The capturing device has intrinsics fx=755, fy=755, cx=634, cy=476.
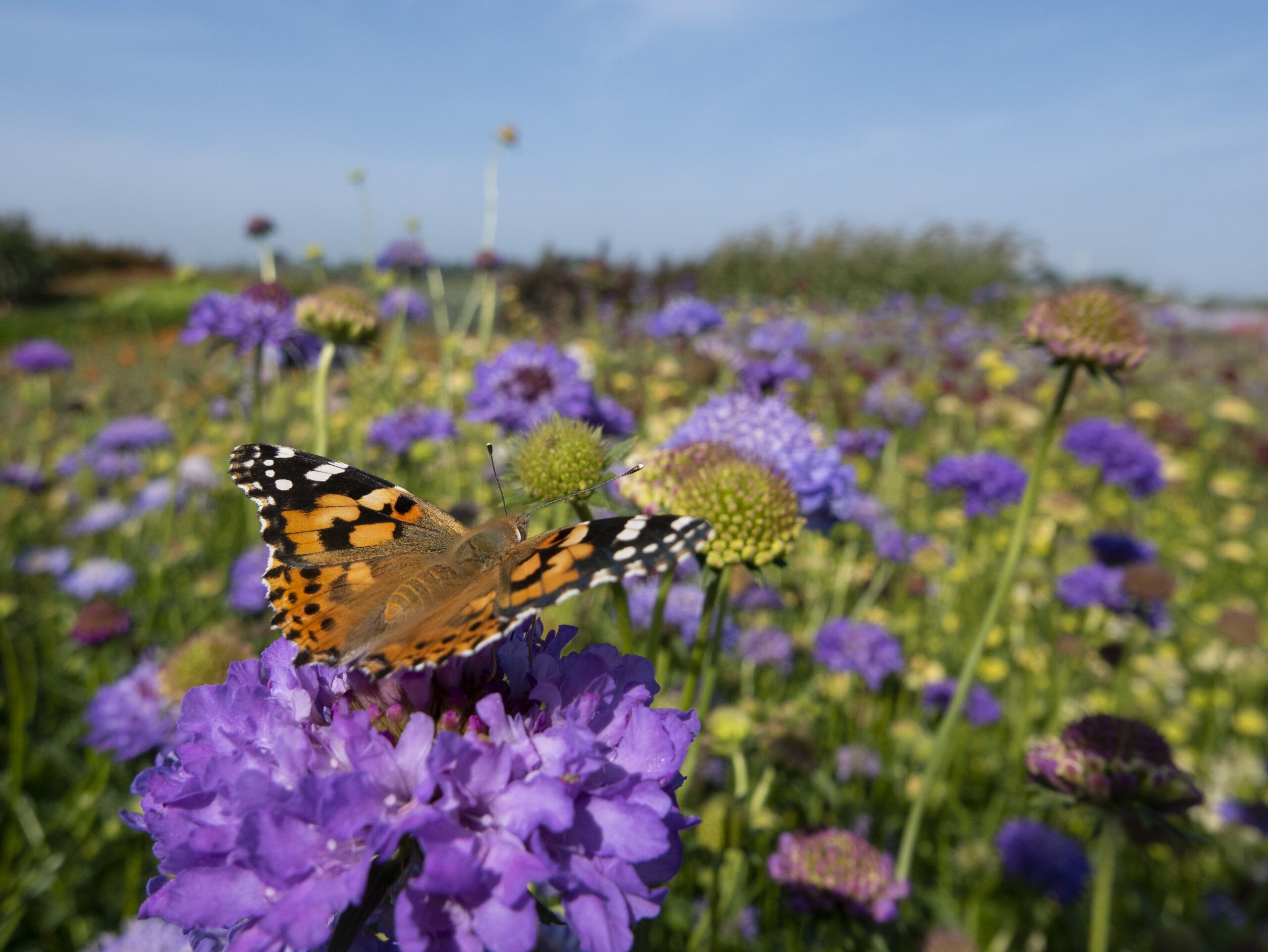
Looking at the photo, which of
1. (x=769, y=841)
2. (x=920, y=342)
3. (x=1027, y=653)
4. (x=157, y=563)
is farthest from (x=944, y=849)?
(x=920, y=342)

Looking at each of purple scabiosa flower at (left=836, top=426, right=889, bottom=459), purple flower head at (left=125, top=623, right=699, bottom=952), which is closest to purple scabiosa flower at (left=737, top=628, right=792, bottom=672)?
purple scabiosa flower at (left=836, top=426, right=889, bottom=459)

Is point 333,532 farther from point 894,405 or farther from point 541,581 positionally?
point 894,405

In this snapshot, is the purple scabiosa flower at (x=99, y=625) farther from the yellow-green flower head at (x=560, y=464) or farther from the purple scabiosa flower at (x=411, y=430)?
the yellow-green flower head at (x=560, y=464)

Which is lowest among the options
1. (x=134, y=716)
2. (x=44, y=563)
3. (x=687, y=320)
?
(x=44, y=563)

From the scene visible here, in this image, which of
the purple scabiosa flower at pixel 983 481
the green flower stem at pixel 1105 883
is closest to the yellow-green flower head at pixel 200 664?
the green flower stem at pixel 1105 883

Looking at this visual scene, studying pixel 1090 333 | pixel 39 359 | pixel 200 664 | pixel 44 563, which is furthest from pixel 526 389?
pixel 39 359

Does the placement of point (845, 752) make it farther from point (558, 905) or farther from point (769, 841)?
point (558, 905)
